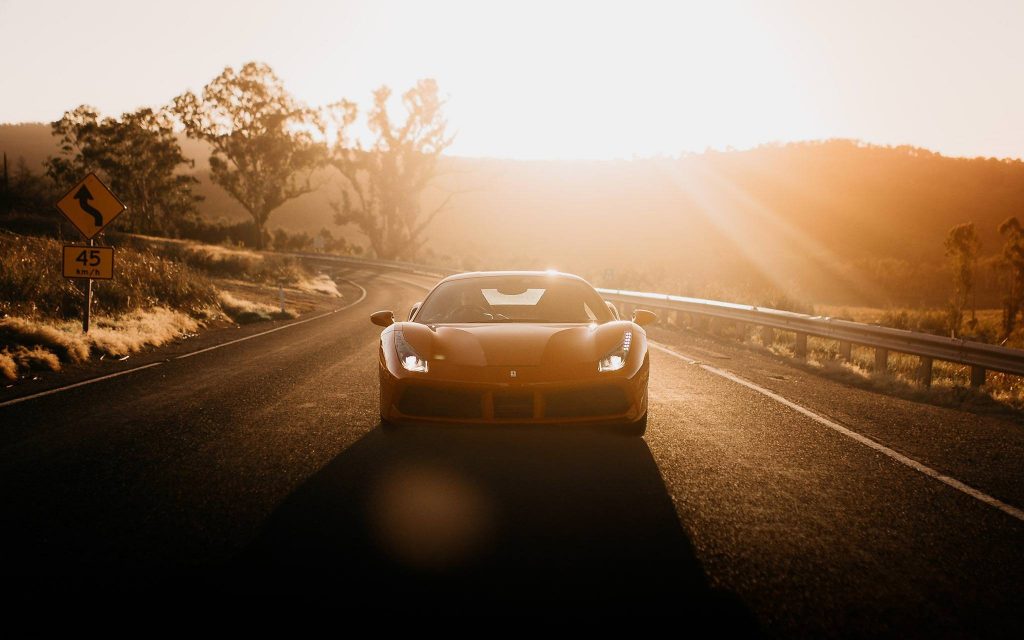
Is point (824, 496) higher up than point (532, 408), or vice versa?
point (532, 408)

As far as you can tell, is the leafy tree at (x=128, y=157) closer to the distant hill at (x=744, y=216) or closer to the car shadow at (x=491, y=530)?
the distant hill at (x=744, y=216)

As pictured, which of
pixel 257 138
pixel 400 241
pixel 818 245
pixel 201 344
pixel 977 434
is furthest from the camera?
pixel 818 245

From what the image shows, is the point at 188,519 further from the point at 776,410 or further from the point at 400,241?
the point at 400,241

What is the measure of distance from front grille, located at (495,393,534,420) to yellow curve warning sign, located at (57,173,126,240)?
10.9 metres

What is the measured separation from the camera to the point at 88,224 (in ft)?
41.2

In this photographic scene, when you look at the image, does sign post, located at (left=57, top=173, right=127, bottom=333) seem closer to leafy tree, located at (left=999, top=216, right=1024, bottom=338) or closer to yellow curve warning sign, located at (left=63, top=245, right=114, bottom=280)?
yellow curve warning sign, located at (left=63, top=245, right=114, bottom=280)

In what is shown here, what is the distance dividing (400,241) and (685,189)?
190 ft

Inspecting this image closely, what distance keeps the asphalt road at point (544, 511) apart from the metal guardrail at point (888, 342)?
1.32m

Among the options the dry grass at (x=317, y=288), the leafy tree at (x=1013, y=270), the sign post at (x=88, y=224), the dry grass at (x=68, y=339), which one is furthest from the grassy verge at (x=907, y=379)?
the leafy tree at (x=1013, y=270)

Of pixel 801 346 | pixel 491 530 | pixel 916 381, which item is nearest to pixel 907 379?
pixel 916 381

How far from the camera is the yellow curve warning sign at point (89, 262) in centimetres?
1192

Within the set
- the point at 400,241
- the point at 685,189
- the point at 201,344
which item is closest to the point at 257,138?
the point at 400,241

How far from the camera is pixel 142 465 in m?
4.73

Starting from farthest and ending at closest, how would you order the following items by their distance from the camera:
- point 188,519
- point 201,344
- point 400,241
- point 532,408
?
1. point 400,241
2. point 201,344
3. point 532,408
4. point 188,519
